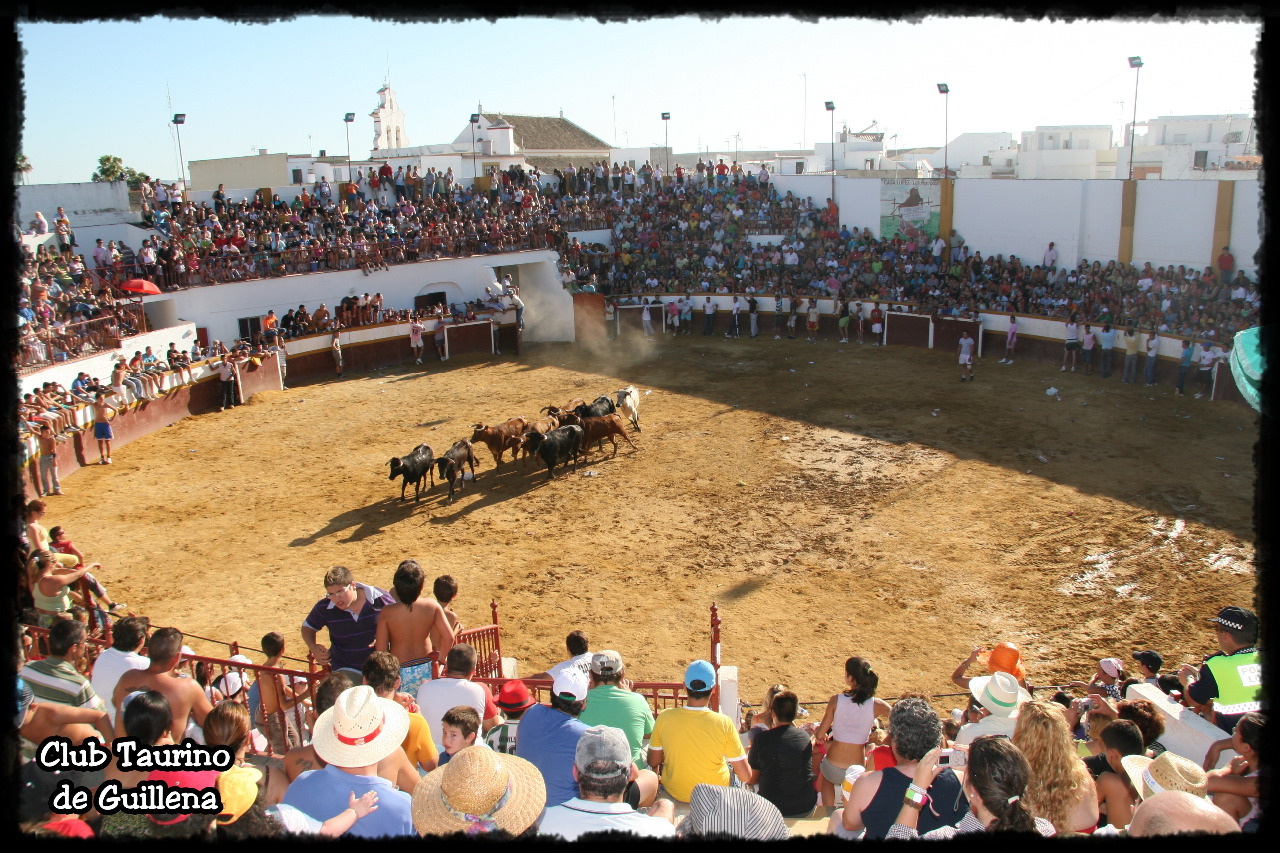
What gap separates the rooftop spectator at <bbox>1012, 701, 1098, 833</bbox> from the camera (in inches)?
167

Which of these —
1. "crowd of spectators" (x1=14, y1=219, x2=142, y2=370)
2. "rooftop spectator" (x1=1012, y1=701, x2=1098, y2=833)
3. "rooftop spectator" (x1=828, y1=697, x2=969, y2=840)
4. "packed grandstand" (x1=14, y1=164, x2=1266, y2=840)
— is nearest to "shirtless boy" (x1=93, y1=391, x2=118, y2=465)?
"crowd of spectators" (x1=14, y1=219, x2=142, y2=370)

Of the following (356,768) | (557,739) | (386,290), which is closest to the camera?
(356,768)

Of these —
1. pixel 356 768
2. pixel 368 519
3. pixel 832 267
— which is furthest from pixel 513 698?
pixel 832 267

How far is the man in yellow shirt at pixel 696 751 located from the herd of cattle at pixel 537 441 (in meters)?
10.9

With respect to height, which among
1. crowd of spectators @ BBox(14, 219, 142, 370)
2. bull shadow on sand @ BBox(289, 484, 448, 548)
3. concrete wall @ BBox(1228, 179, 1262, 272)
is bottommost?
bull shadow on sand @ BBox(289, 484, 448, 548)

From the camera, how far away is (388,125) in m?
58.0

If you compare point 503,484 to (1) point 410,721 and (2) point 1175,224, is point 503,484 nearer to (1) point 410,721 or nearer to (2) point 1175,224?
(1) point 410,721

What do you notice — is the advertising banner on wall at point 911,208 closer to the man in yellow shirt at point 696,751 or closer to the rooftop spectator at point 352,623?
the rooftop spectator at point 352,623

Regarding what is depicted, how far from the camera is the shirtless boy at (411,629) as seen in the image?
22.3 feet

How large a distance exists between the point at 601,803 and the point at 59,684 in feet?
12.7

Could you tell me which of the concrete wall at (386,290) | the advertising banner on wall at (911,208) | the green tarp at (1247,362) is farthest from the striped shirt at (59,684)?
the advertising banner on wall at (911,208)

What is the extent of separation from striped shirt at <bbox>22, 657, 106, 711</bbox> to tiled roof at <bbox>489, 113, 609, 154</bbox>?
160 feet

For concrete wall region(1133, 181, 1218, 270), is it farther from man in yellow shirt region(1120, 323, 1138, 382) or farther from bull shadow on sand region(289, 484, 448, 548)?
bull shadow on sand region(289, 484, 448, 548)

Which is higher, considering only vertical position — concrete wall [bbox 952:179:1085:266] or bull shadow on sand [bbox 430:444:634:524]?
concrete wall [bbox 952:179:1085:266]
